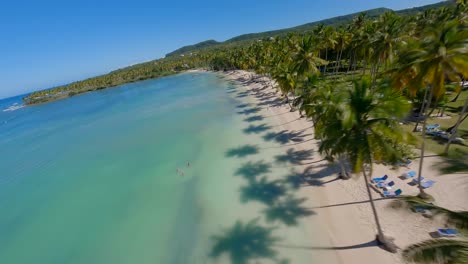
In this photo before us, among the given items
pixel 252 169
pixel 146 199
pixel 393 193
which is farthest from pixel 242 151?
pixel 393 193

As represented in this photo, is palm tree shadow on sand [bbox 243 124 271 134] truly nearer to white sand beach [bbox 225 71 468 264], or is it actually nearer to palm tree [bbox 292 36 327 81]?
palm tree [bbox 292 36 327 81]

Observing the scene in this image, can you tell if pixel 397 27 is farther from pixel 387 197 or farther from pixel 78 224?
pixel 78 224

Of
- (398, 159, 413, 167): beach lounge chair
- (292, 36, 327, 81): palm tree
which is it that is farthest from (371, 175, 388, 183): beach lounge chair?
(292, 36, 327, 81): palm tree

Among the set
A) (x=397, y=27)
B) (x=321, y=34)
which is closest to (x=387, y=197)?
(x=397, y=27)

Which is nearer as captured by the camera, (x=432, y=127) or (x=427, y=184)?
(x=427, y=184)

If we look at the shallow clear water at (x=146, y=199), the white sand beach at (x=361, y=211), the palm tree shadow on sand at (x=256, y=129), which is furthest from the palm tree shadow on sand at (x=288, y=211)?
the palm tree shadow on sand at (x=256, y=129)

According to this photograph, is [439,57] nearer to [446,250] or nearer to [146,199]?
[446,250]

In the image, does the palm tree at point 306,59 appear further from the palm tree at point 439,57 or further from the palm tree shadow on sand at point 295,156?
the palm tree at point 439,57
